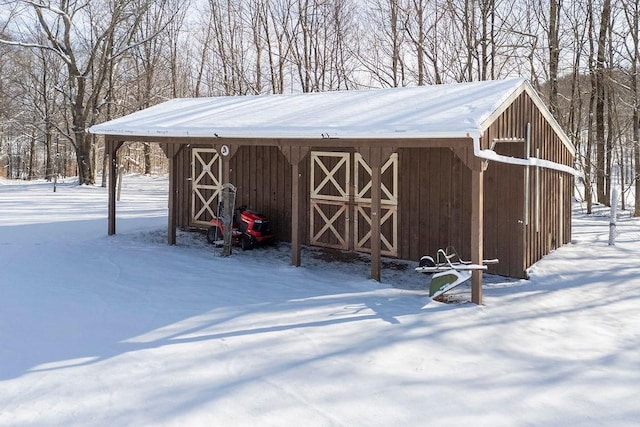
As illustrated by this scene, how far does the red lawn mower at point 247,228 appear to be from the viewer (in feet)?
31.0

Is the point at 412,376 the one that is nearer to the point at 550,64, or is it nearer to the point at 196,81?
the point at 550,64

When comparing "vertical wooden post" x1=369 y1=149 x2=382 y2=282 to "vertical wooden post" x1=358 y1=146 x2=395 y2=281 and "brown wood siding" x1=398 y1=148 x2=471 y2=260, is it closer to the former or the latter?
"vertical wooden post" x1=358 y1=146 x2=395 y2=281

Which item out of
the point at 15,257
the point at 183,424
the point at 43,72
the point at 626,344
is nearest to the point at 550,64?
the point at 626,344

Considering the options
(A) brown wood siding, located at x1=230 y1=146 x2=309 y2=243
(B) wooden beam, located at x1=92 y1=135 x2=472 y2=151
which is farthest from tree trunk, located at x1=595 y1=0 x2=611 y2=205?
(B) wooden beam, located at x1=92 y1=135 x2=472 y2=151

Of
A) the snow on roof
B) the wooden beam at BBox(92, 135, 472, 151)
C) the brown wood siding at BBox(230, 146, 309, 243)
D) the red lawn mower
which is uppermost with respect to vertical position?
the snow on roof

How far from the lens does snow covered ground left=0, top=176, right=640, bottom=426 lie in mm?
3824

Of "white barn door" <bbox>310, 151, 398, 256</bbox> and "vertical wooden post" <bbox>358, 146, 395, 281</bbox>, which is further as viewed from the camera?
"white barn door" <bbox>310, 151, 398, 256</bbox>

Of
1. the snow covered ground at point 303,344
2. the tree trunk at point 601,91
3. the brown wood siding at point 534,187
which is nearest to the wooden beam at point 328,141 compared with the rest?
the brown wood siding at point 534,187

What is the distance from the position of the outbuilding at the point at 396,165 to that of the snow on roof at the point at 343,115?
0.9 inches

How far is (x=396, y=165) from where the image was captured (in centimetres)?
876

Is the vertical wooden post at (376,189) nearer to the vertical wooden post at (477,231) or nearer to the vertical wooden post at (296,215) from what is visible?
the vertical wooden post at (477,231)

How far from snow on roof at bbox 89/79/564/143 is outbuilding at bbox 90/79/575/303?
0.02 meters

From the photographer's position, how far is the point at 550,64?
1888cm

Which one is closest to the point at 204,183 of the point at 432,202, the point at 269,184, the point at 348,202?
the point at 269,184
